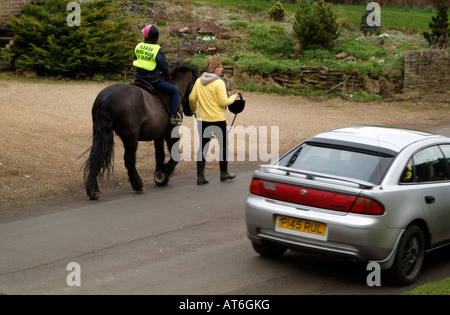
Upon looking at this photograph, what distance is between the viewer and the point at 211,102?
12.0 m

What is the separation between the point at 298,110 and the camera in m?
21.3

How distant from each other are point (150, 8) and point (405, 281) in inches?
910

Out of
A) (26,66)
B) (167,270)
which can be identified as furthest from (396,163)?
(26,66)

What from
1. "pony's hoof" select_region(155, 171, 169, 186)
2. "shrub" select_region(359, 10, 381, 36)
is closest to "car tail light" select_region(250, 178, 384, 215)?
"pony's hoof" select_region(155, 171, 169, 186)

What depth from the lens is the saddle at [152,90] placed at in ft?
38.7

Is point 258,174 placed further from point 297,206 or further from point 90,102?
point 90,102

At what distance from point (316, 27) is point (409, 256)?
19.1 metres

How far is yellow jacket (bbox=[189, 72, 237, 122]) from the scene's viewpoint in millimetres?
11883

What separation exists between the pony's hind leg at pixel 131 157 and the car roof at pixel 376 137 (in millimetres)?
4134

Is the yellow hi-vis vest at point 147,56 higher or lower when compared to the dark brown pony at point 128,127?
higher

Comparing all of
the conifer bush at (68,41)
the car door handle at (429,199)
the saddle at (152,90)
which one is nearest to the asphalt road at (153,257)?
the car door handle at (429,199)

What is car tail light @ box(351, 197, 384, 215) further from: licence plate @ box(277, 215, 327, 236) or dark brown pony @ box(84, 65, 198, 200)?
dark brown pony @ box(84, 65, 198, 200)

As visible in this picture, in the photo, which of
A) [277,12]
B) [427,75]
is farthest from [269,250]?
[277,12]

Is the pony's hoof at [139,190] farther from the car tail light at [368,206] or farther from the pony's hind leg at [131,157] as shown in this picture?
the car tail light at [368,206]
